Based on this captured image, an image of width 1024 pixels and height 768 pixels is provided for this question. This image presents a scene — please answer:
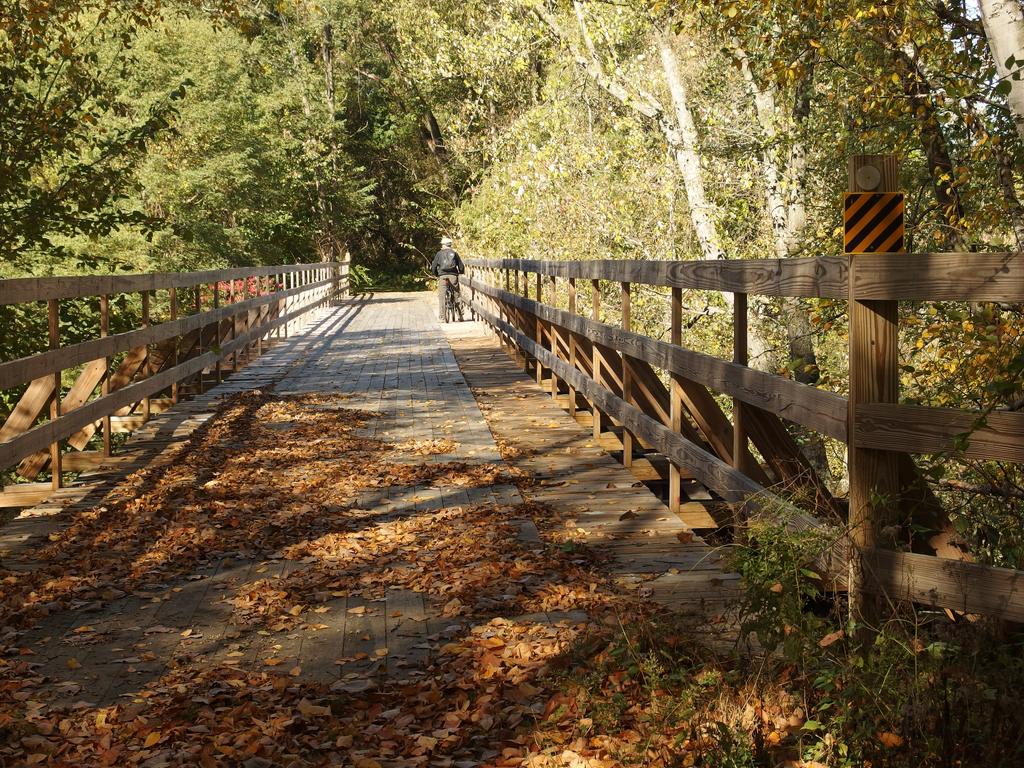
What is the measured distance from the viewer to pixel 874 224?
4.36 m

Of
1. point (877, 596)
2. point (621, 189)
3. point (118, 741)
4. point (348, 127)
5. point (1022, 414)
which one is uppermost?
point (348, 127)

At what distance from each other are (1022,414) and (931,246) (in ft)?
29.6

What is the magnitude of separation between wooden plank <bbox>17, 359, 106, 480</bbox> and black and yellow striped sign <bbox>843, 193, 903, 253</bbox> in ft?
21.2

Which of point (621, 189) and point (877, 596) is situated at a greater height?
point (621, 189)

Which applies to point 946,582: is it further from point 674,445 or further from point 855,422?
point 674,445

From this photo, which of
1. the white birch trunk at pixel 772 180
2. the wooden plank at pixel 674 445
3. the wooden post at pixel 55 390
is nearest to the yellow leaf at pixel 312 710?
the wooden plank at pixel 674 445

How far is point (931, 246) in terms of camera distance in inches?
479

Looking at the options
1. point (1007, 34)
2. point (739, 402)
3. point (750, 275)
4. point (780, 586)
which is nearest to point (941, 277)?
point (780, 586)

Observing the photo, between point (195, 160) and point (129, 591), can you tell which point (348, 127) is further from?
point (129, 591)

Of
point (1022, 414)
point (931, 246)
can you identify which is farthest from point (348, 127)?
point (1022, 414)

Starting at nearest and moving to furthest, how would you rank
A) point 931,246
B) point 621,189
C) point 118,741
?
point 118,741, point 931,246, point 621,189

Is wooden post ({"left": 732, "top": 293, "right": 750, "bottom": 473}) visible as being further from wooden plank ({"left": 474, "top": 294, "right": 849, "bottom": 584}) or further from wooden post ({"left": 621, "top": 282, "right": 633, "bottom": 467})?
wooden post ({"left": 621, "top": 282, "right": 633, "bottom": 467})

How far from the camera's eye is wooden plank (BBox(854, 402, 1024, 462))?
3674 millimetres

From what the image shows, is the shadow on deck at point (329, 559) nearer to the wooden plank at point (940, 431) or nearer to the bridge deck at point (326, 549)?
the bridge deck at point (326, 549)
